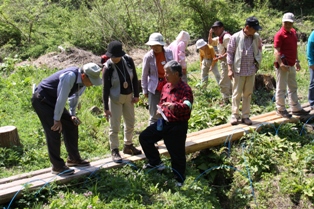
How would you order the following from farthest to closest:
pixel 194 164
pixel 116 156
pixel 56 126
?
1. pixel 194 164
2. pixel 116 156
3. pixel 56 126

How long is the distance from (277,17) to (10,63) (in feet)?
47.7

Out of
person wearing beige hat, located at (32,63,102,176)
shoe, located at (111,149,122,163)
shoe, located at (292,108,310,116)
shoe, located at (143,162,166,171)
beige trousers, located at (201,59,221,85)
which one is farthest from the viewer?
beige trousers, located at (201,59,221,85)

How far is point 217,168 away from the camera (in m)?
5.69

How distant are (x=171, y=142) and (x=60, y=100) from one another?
1605 millimetres

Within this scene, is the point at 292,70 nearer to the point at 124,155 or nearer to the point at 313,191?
the point at 313,191

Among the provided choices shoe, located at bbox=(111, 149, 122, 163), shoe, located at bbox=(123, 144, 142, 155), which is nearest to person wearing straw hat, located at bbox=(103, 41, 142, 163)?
shoe, located at bbox=(111, 149, 122, 163)

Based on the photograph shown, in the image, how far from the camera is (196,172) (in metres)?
5.55

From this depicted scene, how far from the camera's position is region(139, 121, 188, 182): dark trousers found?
4.86 meters

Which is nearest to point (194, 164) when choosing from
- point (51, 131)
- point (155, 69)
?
point (155, 69)

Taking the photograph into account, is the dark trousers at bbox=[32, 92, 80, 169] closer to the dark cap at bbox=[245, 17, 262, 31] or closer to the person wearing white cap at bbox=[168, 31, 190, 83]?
the person wearing white cap at bbox=[168, 31, 190, 83]

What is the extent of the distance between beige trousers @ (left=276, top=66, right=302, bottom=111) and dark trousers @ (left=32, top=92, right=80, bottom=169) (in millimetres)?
3981

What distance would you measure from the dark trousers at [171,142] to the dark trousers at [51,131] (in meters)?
0.99

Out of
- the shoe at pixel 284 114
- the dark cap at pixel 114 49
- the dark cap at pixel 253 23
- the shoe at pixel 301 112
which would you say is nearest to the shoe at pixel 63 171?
the dark cap at pixel 114 49

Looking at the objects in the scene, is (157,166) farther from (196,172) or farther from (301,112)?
(301,112)
